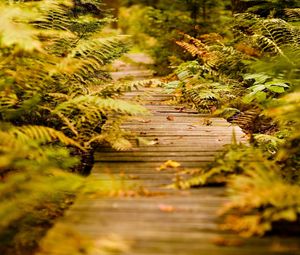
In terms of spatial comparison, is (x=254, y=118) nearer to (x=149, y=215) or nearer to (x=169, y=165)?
(x=169, y=165)

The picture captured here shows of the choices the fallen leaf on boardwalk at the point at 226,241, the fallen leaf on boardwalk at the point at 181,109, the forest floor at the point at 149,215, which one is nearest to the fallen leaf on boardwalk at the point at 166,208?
the forest floor at the point at 149,215

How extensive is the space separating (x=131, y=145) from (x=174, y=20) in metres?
6.28

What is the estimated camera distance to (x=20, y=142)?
3.69 meters

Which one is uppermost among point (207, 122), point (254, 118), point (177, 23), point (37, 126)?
point (37, 126)

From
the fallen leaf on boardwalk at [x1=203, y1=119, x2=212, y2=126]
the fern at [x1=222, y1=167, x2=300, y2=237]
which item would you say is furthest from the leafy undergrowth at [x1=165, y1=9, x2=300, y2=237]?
the fallen leaf on boardwalk at [x1=203, y1=119, x2=212, y2=126]

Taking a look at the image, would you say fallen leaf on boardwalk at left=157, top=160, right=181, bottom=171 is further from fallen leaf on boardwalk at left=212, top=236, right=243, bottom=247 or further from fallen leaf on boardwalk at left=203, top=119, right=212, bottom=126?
fallen leaf on boardwalk at left=203, top=119, right=212, bottom=126

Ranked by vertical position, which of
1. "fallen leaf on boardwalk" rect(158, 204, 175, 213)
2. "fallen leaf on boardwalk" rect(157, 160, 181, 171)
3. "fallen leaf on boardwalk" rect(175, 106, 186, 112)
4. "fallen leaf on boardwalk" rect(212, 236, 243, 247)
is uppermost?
"fallen leaf on boardwalk" rect(212, 236, 243, 247)

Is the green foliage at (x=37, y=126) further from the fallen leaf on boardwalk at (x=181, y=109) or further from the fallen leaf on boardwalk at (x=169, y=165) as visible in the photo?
the fallen leaf on boardwalk at (x=181, y=109)

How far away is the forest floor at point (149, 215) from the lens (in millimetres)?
2701

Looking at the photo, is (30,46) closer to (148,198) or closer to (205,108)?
(148,198)

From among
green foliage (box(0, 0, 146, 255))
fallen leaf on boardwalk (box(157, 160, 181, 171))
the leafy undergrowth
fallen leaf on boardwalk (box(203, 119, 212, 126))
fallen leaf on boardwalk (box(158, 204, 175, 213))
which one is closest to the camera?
the leafy undergrowth

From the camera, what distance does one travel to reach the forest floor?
8.86 ft

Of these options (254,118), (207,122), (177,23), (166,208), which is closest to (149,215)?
(166,208)

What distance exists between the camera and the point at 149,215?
10.2ft
